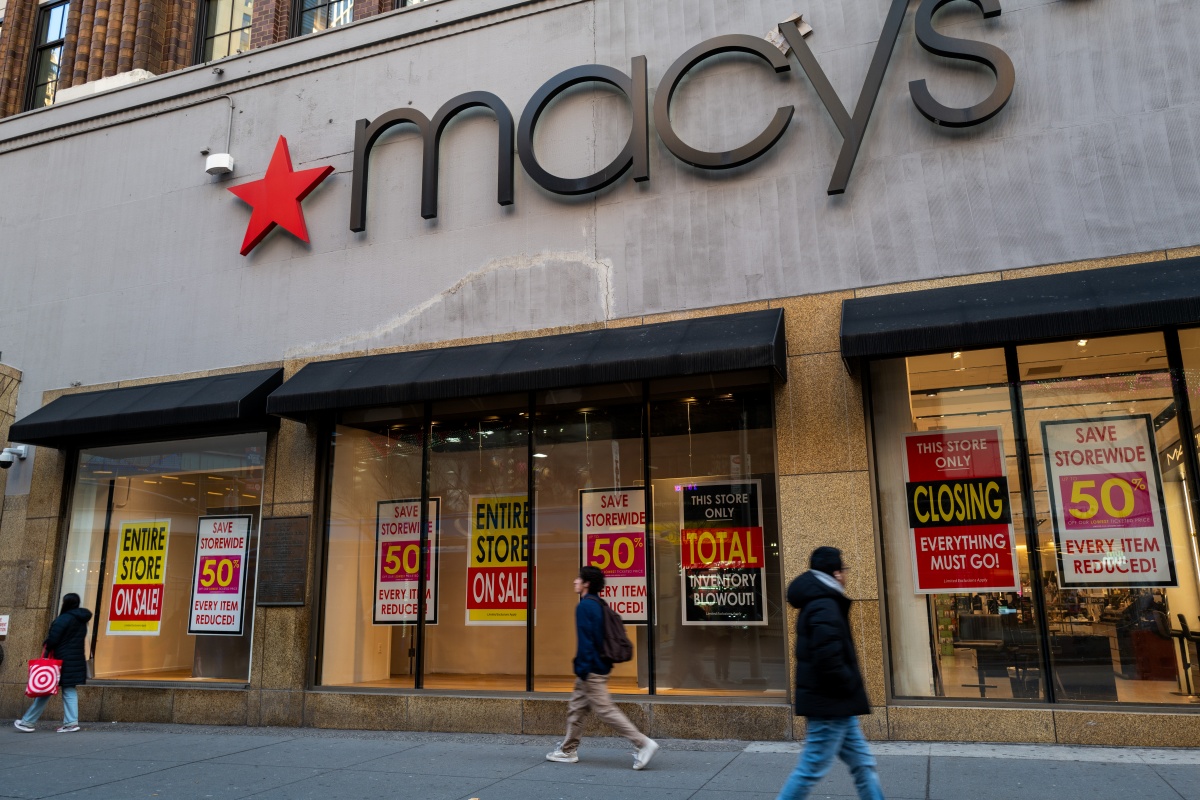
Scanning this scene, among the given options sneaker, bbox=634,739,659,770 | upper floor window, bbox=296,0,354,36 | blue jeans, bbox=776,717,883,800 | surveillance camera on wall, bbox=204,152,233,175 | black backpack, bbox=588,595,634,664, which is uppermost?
upper floor window, bbox=296,0,354,36

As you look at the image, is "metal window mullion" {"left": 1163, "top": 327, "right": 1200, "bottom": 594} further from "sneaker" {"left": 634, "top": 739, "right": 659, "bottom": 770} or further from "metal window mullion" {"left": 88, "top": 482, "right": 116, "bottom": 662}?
"metal window mullion" {"left": 88, "top": 482, "right": 116, "bottom": 662}

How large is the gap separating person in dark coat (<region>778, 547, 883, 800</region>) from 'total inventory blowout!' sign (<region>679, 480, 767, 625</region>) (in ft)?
13.3

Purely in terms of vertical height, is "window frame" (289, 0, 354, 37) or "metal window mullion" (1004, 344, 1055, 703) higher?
"window frame" (289, 0, 354, 37)

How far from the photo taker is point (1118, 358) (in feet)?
28.8

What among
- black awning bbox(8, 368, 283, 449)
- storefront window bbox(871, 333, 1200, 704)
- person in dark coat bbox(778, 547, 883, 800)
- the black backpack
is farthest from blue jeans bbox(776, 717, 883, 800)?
black awning bbox(8, 368, 283, 449)

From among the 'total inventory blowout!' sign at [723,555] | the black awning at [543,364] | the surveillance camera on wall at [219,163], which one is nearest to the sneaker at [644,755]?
the 'total inventory blowout!' sign at [723,555]

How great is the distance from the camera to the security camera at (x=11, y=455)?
43.1ft

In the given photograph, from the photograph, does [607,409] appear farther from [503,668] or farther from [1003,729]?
[1003,729]

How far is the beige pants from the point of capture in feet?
25.4

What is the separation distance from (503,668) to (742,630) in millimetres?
2794

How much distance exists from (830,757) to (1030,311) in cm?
458

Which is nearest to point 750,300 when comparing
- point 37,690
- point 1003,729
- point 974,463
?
point 974,463

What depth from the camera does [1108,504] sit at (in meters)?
8.55

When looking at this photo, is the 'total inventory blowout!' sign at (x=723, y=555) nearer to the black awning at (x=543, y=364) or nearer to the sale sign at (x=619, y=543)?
the sale sign at (x=619, y=543)
